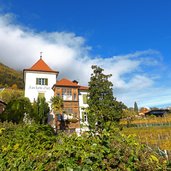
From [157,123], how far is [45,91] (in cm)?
2028

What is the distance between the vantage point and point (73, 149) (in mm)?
2301

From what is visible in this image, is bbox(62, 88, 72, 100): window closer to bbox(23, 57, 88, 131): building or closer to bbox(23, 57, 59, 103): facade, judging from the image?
bbox(23, 57, 88, 131): building

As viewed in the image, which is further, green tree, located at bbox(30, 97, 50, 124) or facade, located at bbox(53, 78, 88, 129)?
facade, located at bbox(53, 78, 88, 129)

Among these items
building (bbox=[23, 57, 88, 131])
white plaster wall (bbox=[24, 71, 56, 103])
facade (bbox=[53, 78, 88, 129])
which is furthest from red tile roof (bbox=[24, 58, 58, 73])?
facade (bbox=[53, 78, 88, 129])

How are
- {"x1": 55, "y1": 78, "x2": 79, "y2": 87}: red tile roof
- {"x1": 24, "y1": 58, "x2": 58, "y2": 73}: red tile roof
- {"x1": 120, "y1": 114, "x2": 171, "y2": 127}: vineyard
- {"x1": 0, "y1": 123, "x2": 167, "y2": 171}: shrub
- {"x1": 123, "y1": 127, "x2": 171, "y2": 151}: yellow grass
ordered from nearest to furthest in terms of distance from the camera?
{"x1": 0, "y1": 123, "x2": 167, "y2": 171}: shrub
{"x1": 123, "y1": 127, "x2": 171, "y2": 151}: yellow grass
{"x1": 120, "y1": 114, "x2": 171, "y2": 127}: vineyard
{"x1": 55, "y1": 78, "x2": 79, "y2": 87}: red tile roof
{"x1": 24, "y1": 58, "x2": 58, "y2": 73}: red tile roof

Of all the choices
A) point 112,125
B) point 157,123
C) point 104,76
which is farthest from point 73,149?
point 104,76

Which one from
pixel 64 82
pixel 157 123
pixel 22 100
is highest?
pixel 64 82

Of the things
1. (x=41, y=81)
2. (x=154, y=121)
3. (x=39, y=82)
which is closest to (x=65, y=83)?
(x=41, y=81)

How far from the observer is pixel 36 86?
1426 inches

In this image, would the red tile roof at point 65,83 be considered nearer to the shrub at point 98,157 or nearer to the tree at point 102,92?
the tree at point 102,92

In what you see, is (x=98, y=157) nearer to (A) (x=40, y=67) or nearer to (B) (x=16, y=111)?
(B) (x=16, y=111)

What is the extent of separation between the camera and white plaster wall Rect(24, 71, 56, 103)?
35.7 meters

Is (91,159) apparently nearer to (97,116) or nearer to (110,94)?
(97,116)

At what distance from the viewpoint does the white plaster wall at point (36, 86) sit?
35688mm
